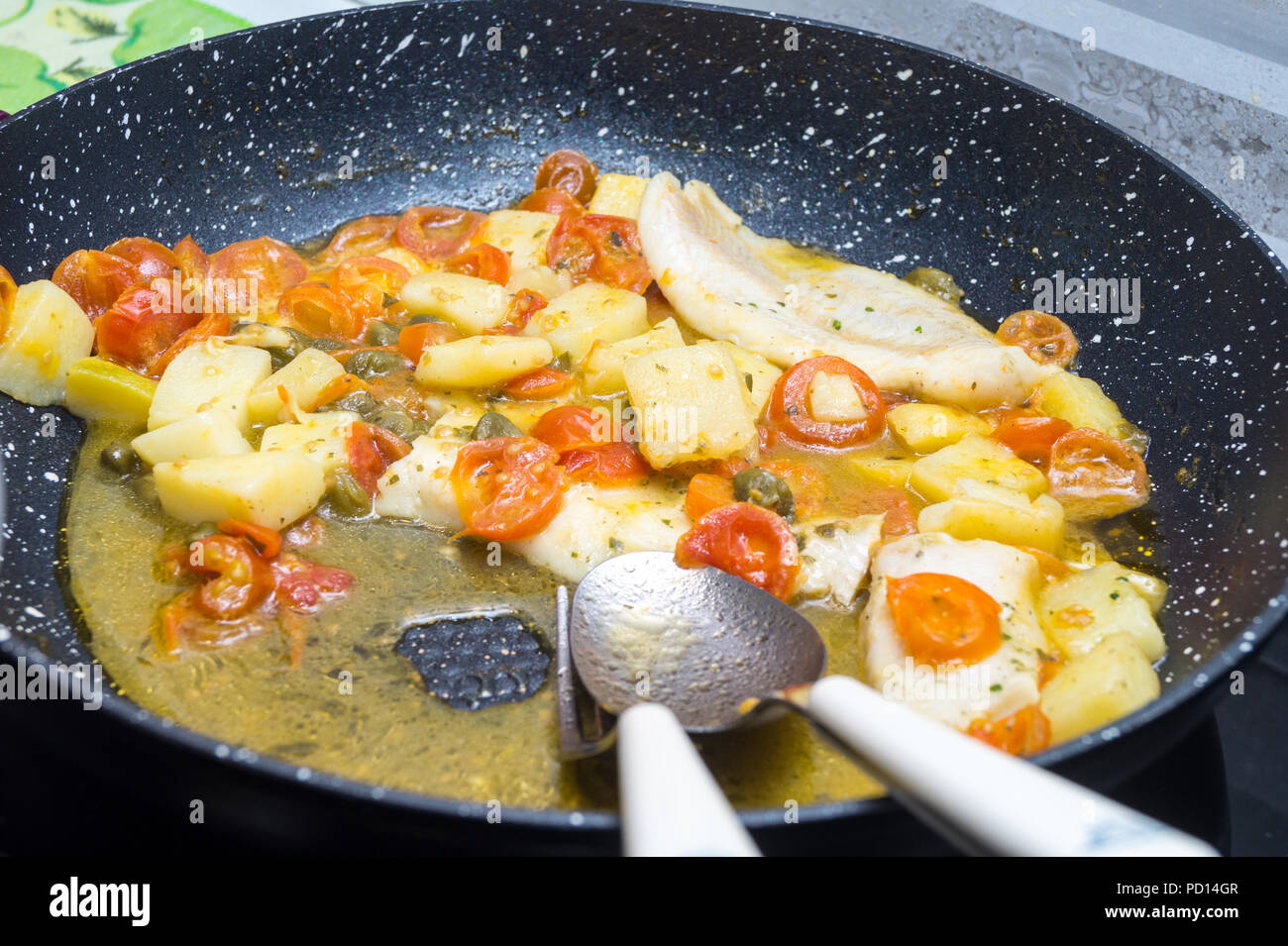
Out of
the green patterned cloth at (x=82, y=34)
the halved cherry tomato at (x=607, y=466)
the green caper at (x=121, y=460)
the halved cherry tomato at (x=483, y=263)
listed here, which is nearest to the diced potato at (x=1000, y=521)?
the halved cherry tomato at (x=607, y=466)

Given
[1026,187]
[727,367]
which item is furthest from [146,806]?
[1026,187]

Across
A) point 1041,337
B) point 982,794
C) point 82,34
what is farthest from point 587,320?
point 82,34

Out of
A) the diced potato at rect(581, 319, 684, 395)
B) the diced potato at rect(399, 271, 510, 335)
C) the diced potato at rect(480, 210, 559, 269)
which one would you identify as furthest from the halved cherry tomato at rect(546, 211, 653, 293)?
the diced potato at rect(581, 319, 684, 395)

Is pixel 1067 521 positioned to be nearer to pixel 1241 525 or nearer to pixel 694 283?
pixel 1241 525

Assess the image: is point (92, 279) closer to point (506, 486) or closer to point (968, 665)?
point (506, 486)

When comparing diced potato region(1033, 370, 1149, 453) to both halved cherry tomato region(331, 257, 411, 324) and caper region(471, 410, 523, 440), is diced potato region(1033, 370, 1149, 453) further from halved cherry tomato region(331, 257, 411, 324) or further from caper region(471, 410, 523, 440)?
halved cherry tomato region(331, 257, 411, 324)
